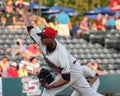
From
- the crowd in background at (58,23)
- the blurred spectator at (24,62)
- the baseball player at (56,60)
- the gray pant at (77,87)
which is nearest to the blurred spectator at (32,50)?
the blurred spectator at (24,62)

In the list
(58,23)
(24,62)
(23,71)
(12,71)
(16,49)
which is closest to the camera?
(12,71)

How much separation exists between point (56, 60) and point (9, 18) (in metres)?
11.0

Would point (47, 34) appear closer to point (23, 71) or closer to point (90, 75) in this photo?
point (90, 75)

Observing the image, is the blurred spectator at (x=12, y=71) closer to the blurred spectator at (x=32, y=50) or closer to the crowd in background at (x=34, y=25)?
the crowd in background at (x=34, y=25)

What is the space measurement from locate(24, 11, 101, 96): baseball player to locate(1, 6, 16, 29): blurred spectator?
1023 cm

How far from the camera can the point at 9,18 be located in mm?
19188

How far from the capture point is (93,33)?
2080 cm

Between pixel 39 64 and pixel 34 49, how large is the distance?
2.93 ft

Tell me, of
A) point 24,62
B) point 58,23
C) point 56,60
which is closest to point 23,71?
point 24,62

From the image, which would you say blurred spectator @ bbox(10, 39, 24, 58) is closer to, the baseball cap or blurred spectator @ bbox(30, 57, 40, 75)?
blurred spectator @ bbox(30, 57, 40, 75)

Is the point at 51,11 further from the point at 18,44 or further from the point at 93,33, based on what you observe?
the point at 18,44

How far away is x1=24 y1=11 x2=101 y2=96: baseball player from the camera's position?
8.36m

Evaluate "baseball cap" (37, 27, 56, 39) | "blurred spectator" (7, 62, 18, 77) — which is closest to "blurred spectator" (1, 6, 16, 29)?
"blurred spectator" (7, 62, 18, 77)

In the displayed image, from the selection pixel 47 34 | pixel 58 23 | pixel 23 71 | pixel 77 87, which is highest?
pixel 47 34
